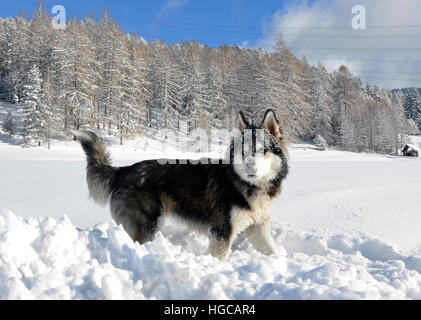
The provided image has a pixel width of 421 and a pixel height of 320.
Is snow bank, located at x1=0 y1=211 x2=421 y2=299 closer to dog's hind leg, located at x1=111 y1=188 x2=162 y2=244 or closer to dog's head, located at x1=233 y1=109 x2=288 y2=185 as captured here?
dog's hind leg, located at x1=111 y1=188 x2=162 y2=244

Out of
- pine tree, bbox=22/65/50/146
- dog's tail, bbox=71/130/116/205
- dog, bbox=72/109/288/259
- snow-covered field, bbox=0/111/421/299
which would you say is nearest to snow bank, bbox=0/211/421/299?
snow-covered field, bbox=0/111/421/299

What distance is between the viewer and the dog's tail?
13.8 ft

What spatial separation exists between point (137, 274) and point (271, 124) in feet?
8.70

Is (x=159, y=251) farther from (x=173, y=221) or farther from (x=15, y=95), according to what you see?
(x=15, y=95)

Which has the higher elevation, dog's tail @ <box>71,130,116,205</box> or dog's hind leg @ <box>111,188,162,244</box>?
dog's tail @ <box>71,130,116,205</box>

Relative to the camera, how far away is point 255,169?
12.2 feet

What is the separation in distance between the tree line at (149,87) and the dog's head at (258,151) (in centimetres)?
2494

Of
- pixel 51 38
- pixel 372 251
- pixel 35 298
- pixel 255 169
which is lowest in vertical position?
pixel 372 251

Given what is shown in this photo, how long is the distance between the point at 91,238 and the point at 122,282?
82cm

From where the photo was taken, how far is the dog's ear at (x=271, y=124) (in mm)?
3992

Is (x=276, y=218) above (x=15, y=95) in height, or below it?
below

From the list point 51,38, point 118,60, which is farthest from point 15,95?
point 118,60

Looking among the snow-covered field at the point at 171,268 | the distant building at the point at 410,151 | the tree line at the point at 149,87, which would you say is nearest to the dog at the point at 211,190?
Answer: the snow-covered field at the point at 171,268

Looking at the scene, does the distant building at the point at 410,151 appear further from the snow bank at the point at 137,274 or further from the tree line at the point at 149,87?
the snow bank at the point at 137,274
